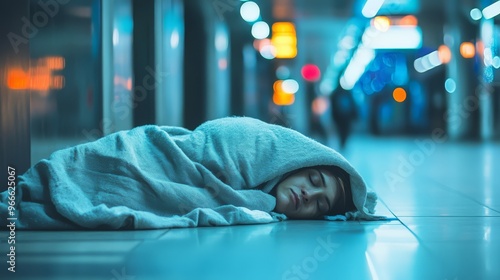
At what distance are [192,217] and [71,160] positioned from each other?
653mm

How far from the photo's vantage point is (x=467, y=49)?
2464cm

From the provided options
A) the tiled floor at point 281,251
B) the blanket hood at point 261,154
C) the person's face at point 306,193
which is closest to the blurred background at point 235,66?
the blanket hood at point 261,154

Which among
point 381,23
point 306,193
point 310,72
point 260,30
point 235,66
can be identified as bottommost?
point 306,193

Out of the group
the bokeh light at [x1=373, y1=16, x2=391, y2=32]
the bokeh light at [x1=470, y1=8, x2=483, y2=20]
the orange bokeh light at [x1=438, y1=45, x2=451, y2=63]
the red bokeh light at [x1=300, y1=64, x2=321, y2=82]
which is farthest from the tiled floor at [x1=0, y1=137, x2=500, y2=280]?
the orange bokeh light at [x1=438, y1=45, x2=451, y2=63]

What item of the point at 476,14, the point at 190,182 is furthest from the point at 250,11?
the point at 190,182

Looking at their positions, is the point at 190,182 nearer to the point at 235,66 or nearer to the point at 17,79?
the point at 17,79

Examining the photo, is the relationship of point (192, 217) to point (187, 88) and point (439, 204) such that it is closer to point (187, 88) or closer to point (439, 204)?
point (439, 204)

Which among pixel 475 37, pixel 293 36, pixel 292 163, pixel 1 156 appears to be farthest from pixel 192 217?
pixel 475 37

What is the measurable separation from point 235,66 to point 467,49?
27.1 feet

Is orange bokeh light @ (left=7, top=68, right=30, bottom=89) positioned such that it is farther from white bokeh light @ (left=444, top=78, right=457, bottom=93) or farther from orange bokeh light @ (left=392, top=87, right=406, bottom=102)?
orange bokeh light @ (left=392, top=87, right=406, bottom=102)

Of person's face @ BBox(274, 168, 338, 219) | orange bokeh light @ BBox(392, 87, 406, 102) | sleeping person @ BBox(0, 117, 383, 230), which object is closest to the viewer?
sleeping person @ BBox(0, 117, 383, 230)

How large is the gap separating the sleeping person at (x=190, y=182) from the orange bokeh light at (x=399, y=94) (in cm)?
3398

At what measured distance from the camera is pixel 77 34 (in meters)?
5.77

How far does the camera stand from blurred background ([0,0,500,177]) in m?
4.61
